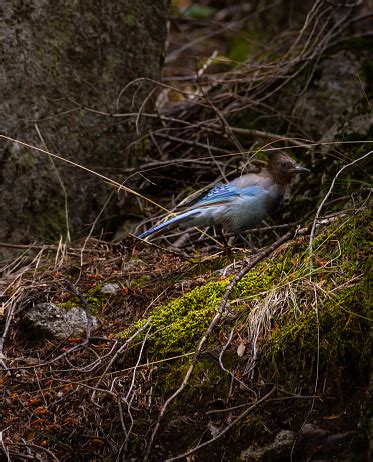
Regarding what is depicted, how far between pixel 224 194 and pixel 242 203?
13 centimetres

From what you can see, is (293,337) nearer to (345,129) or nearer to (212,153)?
(345,129)

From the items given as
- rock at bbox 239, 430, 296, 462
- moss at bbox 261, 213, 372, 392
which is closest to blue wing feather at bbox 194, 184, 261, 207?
moss at bbox 261, 213, 372, 392

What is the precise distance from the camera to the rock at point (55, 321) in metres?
3.79

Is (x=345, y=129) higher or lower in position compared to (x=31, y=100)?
lower

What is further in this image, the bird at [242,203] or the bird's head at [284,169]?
the bird's head at [284,169]

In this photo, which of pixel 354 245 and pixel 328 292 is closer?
pixel 328 292

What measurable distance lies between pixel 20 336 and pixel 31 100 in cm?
165

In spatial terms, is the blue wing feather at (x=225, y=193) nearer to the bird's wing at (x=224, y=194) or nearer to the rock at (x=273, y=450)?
the bird's wing at (x=224, y=194)

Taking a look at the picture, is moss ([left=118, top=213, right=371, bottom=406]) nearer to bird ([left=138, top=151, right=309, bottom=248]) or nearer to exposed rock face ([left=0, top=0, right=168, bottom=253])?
bird ([left=138, top=151, right=309, bottom=248])

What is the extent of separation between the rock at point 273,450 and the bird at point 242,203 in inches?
72.1

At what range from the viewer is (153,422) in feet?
9.86

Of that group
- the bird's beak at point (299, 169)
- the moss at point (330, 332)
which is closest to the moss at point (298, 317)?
the moss at point (330, 332)

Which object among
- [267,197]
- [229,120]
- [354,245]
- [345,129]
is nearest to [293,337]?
[354,245]

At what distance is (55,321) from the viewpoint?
3828 mm
